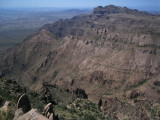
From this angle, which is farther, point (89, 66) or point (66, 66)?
point (66, 66)

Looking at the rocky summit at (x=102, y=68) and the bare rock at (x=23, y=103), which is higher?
the bare rock at (x=23, y=103)

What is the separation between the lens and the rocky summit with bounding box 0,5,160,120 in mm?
55469

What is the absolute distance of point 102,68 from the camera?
89812 mm

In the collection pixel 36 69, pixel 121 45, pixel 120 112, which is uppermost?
pixel 121 45

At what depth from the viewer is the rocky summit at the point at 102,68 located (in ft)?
182

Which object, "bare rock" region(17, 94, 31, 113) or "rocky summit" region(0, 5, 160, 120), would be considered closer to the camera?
"bare rock" region(17, 94, 31, 113)

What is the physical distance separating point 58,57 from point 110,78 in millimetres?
45031

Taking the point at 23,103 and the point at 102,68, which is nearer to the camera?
the point at 23,103

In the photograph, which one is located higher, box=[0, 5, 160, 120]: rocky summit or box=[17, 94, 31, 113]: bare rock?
box=[17, 94, 31, 113]: bare rock

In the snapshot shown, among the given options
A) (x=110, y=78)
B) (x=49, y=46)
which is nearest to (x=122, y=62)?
(x=110, y=78)

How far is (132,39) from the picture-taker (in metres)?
104

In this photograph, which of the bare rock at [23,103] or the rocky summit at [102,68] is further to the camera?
the rocky summit at [102,68]

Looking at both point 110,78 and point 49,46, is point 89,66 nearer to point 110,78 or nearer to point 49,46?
point 110,78

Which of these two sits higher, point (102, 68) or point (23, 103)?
point (23, 103)
